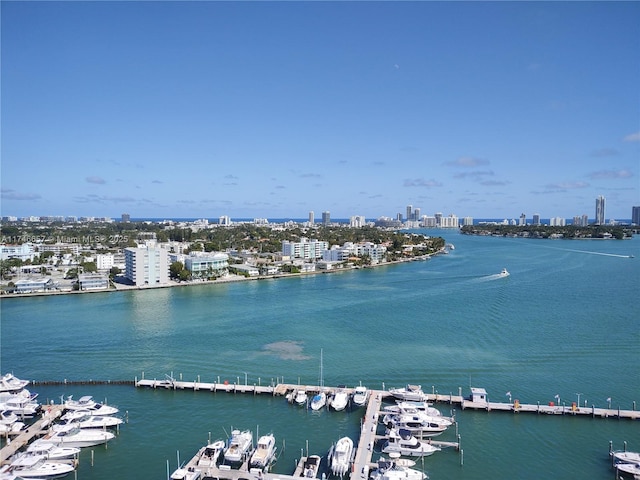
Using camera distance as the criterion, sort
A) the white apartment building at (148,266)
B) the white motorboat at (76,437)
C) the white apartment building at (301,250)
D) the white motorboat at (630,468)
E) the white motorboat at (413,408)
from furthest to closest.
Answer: the white apartment building at (301,250) < the white apartment building at (148,266) < the white motorboat at (413,408) < the white motorboat at (76,437) < the white motorboat at (630,468)

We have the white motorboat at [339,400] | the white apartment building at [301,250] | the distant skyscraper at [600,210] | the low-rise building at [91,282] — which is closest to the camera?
the white motorboat at [339,400]

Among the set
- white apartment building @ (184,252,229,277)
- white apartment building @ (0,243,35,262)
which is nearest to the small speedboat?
white apartment building @ (184,252,229,277)

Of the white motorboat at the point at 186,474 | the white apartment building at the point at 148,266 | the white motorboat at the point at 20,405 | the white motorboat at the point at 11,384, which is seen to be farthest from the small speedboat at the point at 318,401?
the white apartment building at the point at 148,266

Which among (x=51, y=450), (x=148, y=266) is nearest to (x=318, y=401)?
(x=51, y=450)

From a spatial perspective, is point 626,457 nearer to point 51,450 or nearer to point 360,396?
point 360,396

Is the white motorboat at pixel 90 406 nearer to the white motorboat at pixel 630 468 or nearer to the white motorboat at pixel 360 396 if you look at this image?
the white motorboat at pixel 360 396

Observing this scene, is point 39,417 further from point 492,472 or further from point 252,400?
point 492,472

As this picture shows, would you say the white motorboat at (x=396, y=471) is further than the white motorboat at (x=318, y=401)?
No
